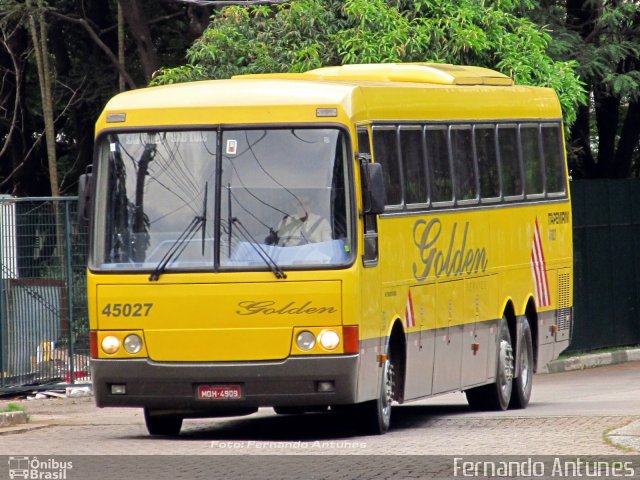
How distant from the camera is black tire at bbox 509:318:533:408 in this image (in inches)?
686

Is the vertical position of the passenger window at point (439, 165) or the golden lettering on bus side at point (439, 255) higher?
the passenger window at point (439, 165)

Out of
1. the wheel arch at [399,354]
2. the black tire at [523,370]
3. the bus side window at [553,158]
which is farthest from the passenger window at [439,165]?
the bus side window at [553,158]

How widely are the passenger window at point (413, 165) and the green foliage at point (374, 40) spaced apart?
6.99 meters

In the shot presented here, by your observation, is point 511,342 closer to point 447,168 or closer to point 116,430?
point 447,168

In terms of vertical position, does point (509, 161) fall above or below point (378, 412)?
above

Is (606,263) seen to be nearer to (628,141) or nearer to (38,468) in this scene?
(628,141)

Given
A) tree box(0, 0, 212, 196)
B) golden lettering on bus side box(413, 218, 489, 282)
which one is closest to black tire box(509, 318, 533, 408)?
golden lettering on bus side box(413, 218, 489, 282)

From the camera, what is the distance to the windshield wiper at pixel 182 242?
12914mm

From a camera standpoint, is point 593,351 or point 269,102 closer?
point 269,102

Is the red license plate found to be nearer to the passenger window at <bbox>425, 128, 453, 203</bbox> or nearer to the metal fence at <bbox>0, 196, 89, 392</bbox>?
the passenger window at <bbox>425, 128, 453, 203</bbox>

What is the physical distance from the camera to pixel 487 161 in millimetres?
16406

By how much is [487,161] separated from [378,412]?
3.87 meters

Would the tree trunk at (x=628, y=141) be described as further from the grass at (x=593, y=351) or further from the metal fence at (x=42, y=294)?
the metal fence at (x=42, y=294)

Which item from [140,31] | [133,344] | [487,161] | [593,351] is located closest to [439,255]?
[487,161]
